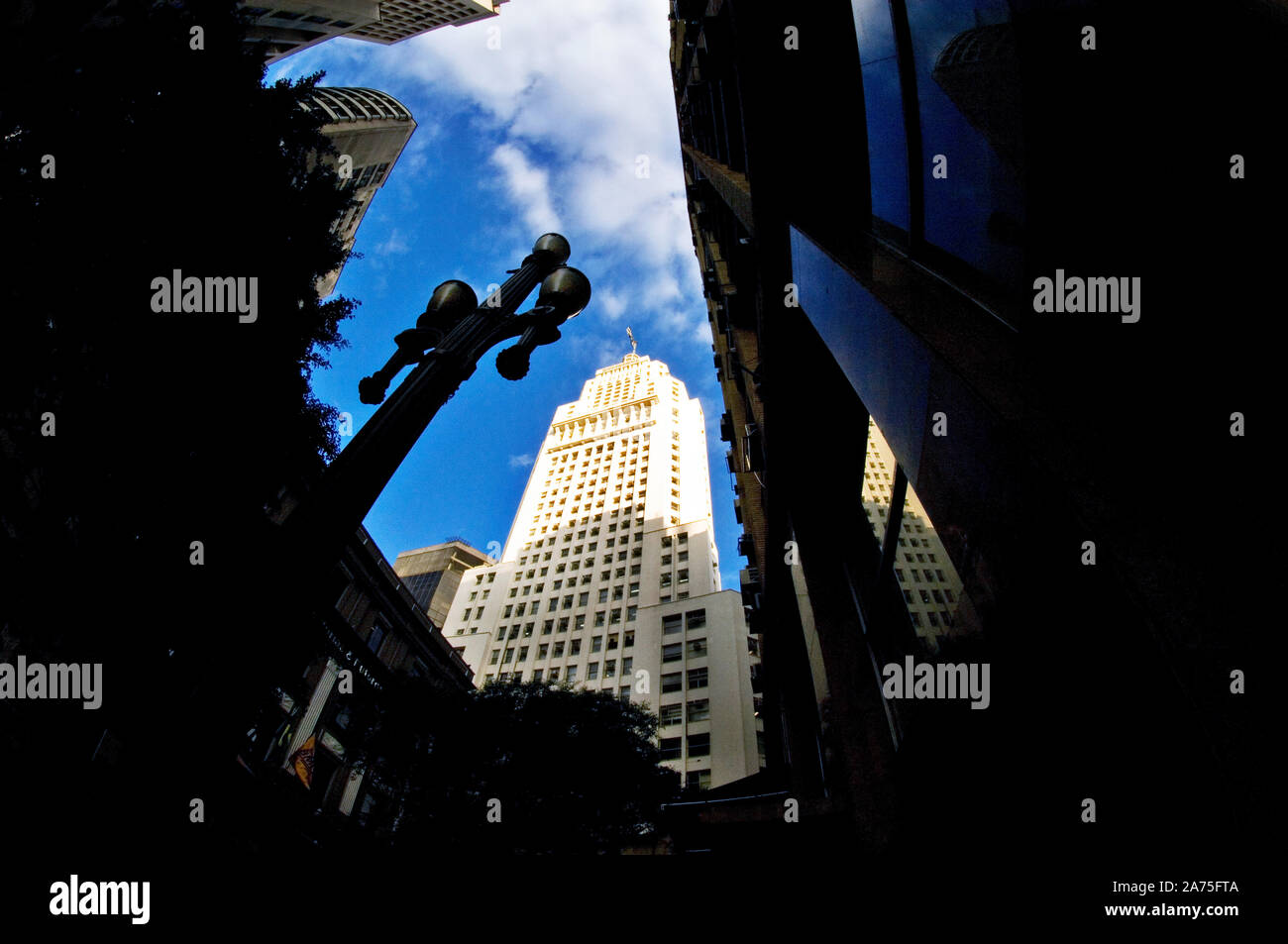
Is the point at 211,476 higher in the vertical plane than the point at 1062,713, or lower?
higher

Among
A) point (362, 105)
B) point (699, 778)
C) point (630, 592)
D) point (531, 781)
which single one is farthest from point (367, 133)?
point (699, 778)

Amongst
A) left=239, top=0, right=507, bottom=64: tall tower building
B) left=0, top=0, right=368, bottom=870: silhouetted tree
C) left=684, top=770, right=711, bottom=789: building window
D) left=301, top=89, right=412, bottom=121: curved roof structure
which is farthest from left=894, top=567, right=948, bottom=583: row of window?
left=684, top=770, right=711, bottom=789: building window

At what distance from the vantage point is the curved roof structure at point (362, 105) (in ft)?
85.4

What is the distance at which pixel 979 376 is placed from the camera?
138 inches

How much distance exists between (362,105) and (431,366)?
33479mm

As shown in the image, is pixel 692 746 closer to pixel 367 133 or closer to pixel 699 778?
pixel 699 778

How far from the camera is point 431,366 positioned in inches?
185

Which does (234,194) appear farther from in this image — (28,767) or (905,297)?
(905,297)

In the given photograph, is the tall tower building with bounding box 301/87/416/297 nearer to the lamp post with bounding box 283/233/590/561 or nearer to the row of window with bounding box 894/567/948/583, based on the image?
the lamp post with bounding box 283/233/590/561

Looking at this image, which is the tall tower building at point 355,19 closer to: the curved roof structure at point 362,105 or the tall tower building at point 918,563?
the curved roof structure at point 362,105
